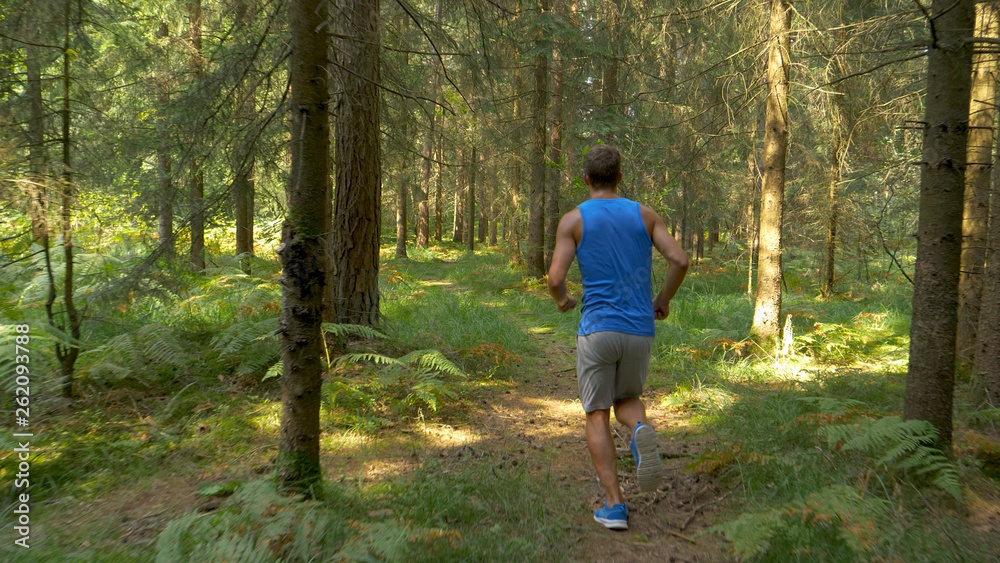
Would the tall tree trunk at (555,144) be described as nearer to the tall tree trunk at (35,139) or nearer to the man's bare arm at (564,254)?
the tall tree trunk at (35,139)

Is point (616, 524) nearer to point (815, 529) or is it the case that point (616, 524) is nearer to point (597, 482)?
point (597, 482)

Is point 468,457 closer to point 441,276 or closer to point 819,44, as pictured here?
point 819,44

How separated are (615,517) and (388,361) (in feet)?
9.50

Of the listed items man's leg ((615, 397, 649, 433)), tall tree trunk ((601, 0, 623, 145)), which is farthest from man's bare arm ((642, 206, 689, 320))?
tall tree trunk ((601, 0, 623, 145))

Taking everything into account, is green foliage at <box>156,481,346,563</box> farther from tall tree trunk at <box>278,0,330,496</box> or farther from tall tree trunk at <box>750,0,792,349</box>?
tall tree trunk at <box>750,0,792,349</box>

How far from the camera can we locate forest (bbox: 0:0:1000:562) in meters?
3.05

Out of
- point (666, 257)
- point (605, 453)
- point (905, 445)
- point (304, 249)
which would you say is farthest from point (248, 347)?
point (905, 445)

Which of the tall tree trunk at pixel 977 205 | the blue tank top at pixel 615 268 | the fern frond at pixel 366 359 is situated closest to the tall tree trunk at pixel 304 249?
the blue tank top at pixel 615 268

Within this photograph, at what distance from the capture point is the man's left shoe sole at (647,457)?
3.20 meters

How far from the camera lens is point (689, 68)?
13.7m

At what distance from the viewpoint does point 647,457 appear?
10.5 ft

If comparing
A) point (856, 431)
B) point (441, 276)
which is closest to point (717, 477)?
point (856, 431)

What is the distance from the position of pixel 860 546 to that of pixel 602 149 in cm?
254

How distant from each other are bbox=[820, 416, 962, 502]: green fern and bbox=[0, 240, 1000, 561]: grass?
0.08m
